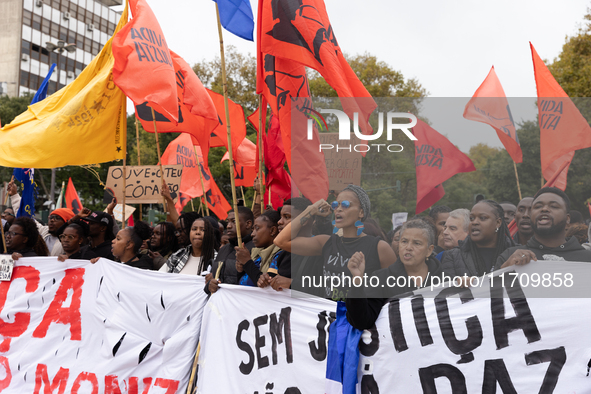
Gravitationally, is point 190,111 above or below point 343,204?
above

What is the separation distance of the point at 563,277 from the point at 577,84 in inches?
699

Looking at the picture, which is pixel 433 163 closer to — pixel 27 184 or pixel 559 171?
pixel 559 171

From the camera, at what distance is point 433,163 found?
4777mm

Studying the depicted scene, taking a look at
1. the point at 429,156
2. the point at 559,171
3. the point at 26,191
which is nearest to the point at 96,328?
the point at 429,156

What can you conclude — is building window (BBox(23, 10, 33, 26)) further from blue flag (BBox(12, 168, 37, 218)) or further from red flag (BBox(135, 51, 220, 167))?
red flag (BBox(135, 51, 220, 167))

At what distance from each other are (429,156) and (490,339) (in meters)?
1.93

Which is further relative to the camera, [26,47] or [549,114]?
[26,47]

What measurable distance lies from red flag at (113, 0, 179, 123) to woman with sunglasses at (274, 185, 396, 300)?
6.62ft

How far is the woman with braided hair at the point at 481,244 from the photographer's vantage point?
3420mm

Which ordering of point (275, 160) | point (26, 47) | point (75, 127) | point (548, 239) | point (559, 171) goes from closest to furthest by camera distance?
1. point (548, 239)
2. point (559, 171)
3. point (75, 127)
4. point (275, 160)
5. point (26, 47)

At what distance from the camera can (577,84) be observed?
18.4 m

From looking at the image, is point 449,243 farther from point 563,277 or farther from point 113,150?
point 113,150

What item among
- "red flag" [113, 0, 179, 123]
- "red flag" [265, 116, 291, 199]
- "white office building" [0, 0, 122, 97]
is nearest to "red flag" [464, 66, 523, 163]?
"red flag" [265, 116, 291, 199]

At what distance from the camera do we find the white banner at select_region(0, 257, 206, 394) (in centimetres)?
459
